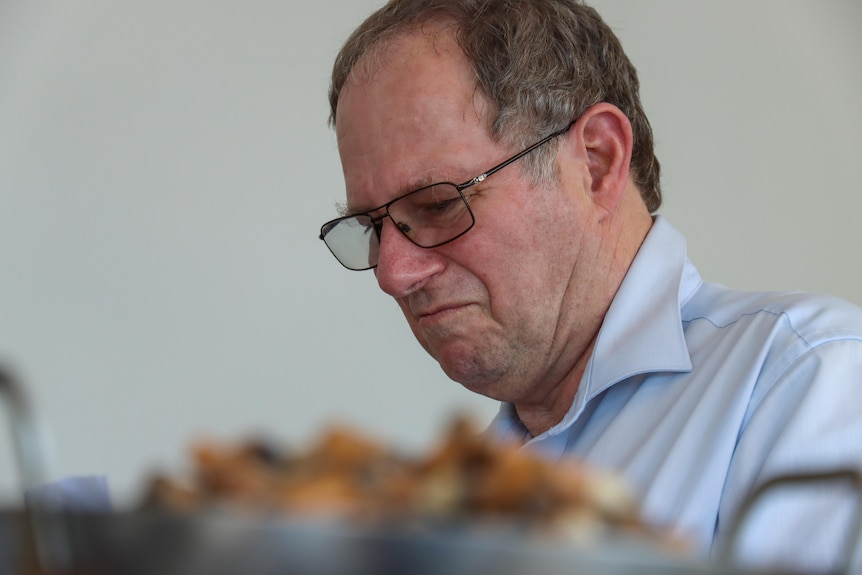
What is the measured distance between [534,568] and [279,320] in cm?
270

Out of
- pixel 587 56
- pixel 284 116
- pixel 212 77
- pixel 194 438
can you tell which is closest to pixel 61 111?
pixel 212 77

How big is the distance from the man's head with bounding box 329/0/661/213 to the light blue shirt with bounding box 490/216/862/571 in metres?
0.26

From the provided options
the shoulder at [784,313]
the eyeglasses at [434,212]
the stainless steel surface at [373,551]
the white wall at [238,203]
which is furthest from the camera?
the white wall at [238,203]

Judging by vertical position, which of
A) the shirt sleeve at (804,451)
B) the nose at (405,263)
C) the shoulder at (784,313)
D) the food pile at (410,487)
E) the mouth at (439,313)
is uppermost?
the nose at (405,263)

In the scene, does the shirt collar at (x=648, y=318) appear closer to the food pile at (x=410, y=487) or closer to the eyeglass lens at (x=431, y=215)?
the eyeglass lens at (x=431, y=215)

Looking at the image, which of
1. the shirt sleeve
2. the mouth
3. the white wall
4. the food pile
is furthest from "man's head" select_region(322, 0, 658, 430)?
the white wall

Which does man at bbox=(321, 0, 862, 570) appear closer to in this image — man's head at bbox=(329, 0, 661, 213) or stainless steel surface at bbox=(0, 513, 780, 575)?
man's head at bbox=(329, 0, 661, 213)

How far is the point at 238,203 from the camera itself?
10.1 ft

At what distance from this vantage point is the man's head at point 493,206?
4.57ft

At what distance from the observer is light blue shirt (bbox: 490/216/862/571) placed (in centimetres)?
97

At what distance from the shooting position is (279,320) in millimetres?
3023

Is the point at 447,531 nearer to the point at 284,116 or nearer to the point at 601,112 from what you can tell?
the point at 601,112

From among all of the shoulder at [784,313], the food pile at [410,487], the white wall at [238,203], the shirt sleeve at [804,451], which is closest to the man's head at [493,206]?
the shoulder at [784,313]

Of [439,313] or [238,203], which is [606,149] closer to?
[439,313]
